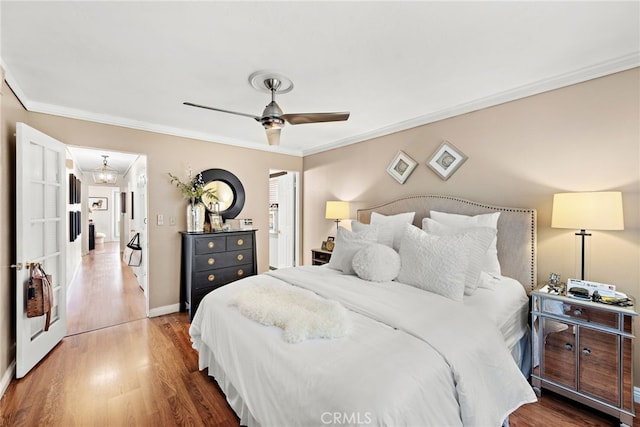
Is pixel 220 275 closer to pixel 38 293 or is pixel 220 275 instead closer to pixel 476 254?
pixel 38 293

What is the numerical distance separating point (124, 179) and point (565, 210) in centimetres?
983

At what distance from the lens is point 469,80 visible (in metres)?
2.29

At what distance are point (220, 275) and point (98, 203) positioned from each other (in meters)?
9.81

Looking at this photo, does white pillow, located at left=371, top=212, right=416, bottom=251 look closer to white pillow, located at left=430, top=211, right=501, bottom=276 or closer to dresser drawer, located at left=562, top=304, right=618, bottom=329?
white pillow, located at left=430, top=211, right=501, bottom=276

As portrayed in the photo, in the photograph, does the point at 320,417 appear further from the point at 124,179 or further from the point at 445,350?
the point at 124,179

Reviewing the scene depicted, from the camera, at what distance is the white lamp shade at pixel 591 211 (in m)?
1.79

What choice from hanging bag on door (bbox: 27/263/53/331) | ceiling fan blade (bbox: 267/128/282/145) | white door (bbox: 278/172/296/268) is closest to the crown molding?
ceiling fan blade (bbox: 267/128/282/145)

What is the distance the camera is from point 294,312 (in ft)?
5.12

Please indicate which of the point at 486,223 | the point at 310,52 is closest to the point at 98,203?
the point at 310,52

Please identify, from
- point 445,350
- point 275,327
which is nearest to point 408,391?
point 445,350

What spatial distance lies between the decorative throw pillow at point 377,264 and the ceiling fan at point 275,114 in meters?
1.15

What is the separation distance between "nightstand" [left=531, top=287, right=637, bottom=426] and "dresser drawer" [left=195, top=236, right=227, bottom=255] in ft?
10.7

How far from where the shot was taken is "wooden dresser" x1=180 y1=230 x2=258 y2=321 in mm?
3318

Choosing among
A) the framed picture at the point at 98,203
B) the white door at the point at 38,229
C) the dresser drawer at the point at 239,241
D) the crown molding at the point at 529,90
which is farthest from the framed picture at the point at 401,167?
the framed picture at the point at 98,203
